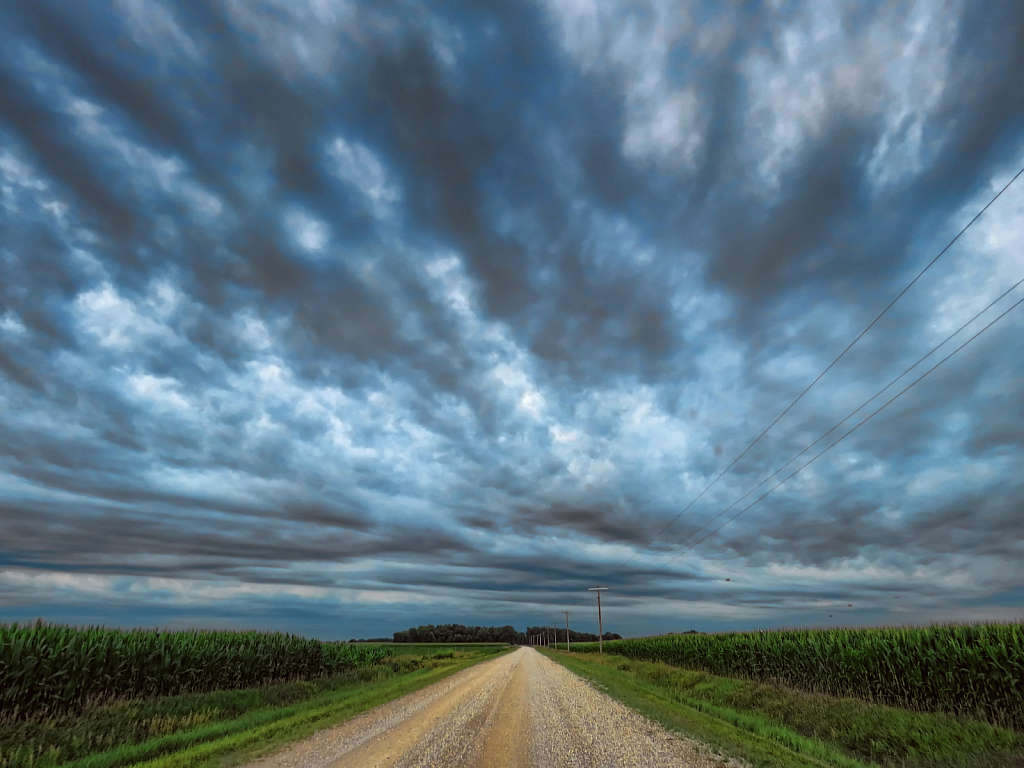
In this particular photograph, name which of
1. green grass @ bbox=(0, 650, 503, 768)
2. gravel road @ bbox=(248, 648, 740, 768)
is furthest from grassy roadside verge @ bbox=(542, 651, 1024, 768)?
green grass @ bbox=(0, 650, 503, 768)

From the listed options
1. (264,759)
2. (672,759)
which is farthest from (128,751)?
(672,759)

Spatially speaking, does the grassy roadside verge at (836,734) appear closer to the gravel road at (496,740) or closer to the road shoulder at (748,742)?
the road shoulder at (748,742)

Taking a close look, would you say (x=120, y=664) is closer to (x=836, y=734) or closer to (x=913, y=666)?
(x=836, y=734)

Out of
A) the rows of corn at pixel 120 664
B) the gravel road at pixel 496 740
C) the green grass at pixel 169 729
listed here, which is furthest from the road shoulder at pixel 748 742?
the rows of corn at pixel 120 664

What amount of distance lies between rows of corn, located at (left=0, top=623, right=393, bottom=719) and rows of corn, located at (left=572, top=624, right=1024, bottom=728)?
26650 mm

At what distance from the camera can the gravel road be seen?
370 inches

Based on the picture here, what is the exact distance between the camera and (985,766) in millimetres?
10945

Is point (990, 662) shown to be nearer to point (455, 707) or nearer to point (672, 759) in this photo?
point (672, 759)

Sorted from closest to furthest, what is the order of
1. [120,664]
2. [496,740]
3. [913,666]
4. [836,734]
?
[496,740] < [836,734] < [913,666] < [120,664]

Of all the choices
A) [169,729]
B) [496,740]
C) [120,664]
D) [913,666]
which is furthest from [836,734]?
[120,664]

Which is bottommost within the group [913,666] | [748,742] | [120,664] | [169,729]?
[169,729]

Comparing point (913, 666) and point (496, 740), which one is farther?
point (913, 666)

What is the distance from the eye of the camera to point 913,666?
17.4 m

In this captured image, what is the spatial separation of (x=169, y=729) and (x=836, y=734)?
19.1 meters
